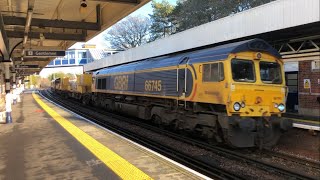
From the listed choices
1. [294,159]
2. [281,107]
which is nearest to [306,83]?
[281,107]

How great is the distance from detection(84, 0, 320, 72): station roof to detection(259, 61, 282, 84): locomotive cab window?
1.06 m

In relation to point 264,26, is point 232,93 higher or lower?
lower

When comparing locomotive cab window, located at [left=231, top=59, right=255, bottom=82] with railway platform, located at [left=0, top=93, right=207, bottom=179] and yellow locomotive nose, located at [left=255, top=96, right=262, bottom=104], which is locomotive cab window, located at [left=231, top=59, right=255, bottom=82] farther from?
railway platform, located at [left=0, top=93, right=207, bottom=179]

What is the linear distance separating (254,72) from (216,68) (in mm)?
1107

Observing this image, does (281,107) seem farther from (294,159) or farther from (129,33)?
(129,33)

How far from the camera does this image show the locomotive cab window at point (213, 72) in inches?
427

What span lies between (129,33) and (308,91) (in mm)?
58388

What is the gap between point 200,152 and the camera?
1111cm

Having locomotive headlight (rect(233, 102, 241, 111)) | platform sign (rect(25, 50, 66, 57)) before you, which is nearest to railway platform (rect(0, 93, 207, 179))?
locomotive headlight (rect(233, 102, 241, 111))

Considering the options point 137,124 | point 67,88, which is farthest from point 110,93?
point 67,88

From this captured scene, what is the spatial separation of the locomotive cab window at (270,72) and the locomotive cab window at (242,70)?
34 centimetres

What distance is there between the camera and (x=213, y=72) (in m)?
11.2

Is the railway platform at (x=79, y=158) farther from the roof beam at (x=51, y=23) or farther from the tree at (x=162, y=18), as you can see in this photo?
the tree at (x=162, y=18)

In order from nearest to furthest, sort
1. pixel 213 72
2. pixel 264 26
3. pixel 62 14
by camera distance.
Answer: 1. pixel 213 72
2. pixel 264 26
3. pixel 62 14
